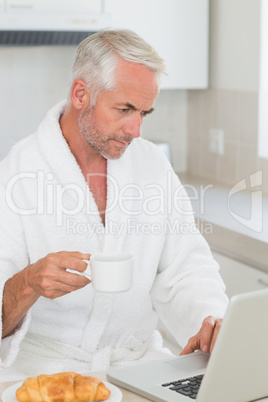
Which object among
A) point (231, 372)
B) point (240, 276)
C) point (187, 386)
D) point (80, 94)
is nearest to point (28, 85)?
point (240, 276)

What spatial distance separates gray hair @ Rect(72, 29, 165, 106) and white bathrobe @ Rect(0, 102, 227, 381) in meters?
0.17

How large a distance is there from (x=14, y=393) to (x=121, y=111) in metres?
0.83

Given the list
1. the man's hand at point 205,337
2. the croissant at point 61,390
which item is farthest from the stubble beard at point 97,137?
the croissant at point 61,390

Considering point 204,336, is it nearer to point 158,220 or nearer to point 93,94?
point 158,220

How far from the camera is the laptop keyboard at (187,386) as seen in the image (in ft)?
4.50

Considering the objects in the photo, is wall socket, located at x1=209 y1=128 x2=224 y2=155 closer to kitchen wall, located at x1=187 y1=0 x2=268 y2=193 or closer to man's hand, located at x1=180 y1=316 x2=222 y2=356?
kitchen wall, located at x1=187 y1=0 x2=268 y2=193

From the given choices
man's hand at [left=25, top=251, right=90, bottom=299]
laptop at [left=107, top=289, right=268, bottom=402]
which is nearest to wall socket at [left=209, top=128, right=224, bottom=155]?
man's hand at [left=25, top=251, right=90, bottom=299]

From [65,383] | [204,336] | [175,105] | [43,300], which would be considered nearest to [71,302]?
[43,300]

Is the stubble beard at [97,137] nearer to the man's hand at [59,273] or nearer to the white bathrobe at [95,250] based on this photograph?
the white bathrobe at [95,250]

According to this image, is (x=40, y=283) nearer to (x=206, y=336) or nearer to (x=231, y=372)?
(x=206, y=336)

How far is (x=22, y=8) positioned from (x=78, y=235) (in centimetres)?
153

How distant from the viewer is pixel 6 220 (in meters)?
1.90

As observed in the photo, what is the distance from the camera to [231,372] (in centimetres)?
129

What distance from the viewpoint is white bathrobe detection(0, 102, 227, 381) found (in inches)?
75.5
